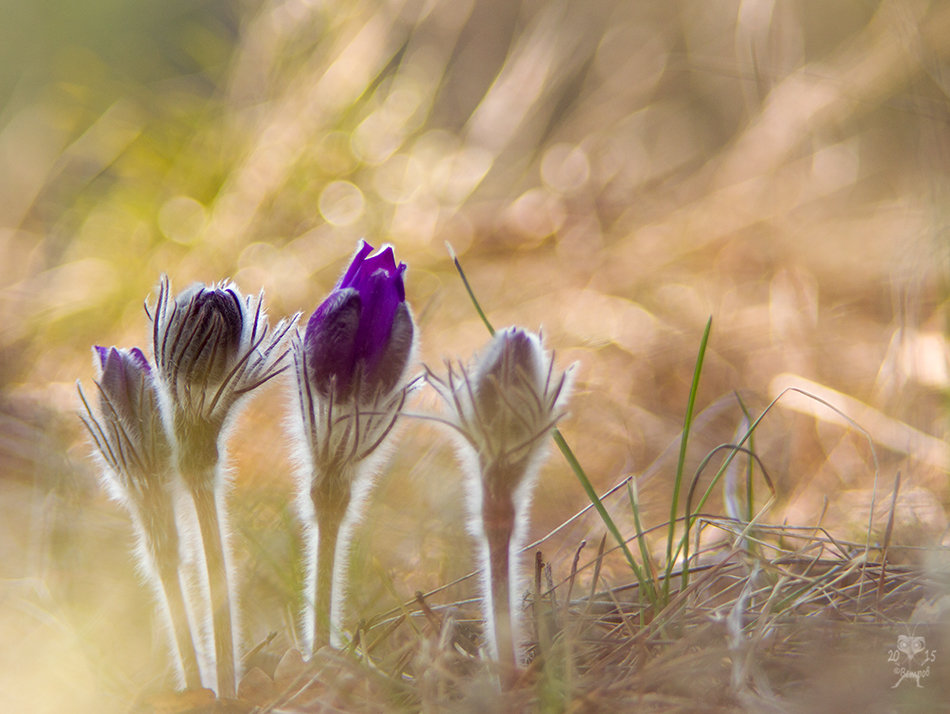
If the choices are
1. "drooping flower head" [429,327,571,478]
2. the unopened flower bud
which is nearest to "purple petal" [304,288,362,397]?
"drooping flower head" [429,327,571,478]

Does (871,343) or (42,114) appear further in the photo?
(42,114)

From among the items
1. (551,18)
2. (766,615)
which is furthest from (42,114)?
(766,615)

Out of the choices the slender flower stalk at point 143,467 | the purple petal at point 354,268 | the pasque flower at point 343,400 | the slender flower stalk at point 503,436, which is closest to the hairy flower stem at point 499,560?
the slender flower stalk at point 503,436

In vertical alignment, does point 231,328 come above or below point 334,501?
above

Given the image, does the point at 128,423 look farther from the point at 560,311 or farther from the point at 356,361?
the point at 560,311

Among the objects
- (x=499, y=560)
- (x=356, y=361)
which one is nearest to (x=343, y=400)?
(x=356, y=361)

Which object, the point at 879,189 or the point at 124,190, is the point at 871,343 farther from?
the point at 124,190

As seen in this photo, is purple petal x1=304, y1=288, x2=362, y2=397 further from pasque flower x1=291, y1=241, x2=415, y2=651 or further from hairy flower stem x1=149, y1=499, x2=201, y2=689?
hairy flower stem x1=149, y1=499, x2=201, y2=689
